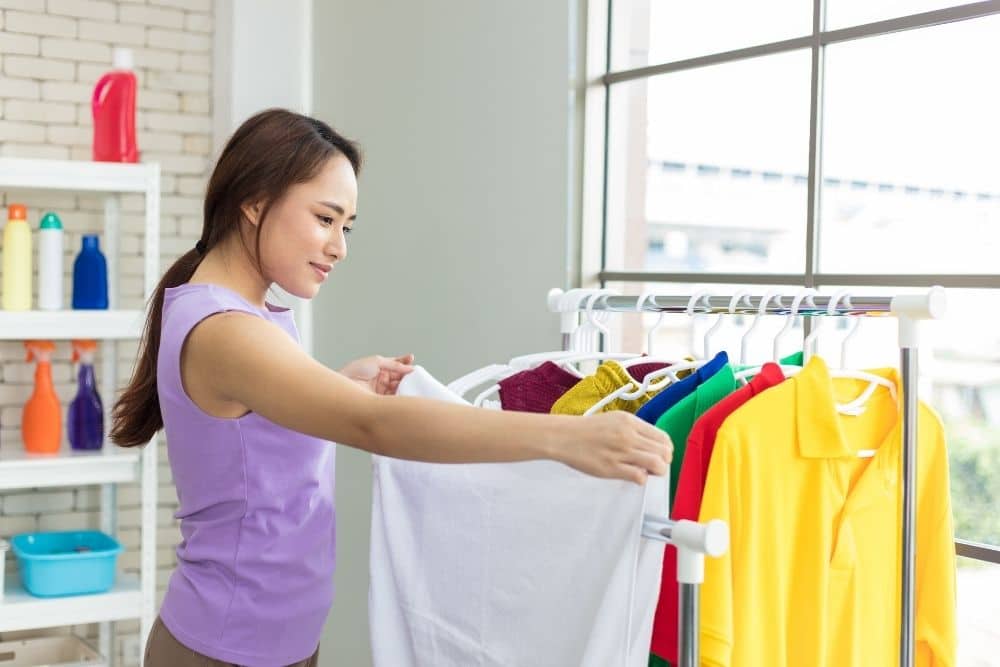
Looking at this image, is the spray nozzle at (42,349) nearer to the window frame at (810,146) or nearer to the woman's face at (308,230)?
the window frame at (810,146)

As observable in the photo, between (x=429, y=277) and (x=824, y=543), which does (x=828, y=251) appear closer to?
(x=824, y=543)

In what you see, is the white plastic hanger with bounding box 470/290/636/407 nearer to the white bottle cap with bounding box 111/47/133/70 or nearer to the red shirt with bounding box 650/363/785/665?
the red shirt with bounding box 650/363/785/665

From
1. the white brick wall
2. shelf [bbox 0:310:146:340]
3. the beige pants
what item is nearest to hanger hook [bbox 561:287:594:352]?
the beige pants

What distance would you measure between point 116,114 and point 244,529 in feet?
6.19

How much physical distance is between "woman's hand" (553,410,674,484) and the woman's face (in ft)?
1.90

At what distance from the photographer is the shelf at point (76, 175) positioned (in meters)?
2.94

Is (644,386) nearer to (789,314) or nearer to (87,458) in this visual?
(789,314)

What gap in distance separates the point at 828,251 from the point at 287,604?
50.6 inches

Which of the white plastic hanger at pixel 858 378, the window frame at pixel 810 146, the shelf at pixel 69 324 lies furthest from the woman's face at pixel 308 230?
the shelf at pixel 69 324

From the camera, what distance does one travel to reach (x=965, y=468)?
208 centimetres

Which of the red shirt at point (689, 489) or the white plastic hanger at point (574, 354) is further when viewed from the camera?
the white plastic hanger at point (574, 354)

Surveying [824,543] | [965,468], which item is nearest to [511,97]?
[965,468]

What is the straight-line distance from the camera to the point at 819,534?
1507mm

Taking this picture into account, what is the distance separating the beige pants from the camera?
5.52 feet
